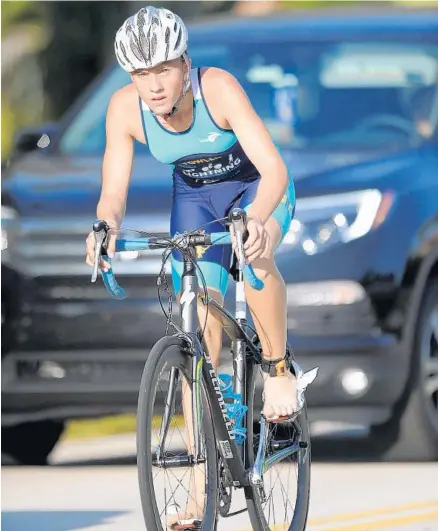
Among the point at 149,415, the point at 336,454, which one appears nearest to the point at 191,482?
the point at 149,415

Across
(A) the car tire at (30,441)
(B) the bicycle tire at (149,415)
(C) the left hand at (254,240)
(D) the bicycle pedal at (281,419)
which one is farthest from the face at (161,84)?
(A) the car tire at (30,441)

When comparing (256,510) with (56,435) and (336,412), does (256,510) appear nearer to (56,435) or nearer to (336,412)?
(336,412)

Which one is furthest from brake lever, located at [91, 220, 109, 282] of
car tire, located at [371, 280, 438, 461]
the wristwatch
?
car tire, located at [371, 280, 438, 461]

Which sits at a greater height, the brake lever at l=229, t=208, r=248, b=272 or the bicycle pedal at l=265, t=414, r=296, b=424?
the brake lever at l=229, t=208, r=248, b=272

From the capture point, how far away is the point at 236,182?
6406mm

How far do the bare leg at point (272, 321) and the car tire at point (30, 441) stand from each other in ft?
10.7

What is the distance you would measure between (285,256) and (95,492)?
56.6 inches

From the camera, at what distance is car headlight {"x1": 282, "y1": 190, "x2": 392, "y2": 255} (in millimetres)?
8602

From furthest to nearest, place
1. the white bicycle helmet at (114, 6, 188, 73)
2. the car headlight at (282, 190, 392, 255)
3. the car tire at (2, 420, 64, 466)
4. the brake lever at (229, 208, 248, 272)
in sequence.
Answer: the car tire at (2, 420, 64, 466) < the car headlight at (282, 190, 392, 255) < the white bicycle helmet at (114, 6, 188, 73) < the brake lever at (229, 208, 248, 272)

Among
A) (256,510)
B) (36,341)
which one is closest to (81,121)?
(36,341)

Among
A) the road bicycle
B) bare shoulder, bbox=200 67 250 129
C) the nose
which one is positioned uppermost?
bare shoulder, bbox=200 67 250 129

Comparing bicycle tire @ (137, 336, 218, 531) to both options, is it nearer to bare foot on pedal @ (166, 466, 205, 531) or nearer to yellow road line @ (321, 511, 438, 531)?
bare foot on pedal @ (166, 466, 205, 531)

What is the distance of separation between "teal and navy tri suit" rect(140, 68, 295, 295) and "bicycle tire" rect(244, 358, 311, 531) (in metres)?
0.35

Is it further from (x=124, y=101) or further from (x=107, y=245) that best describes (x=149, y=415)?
(x=124, y=101)
